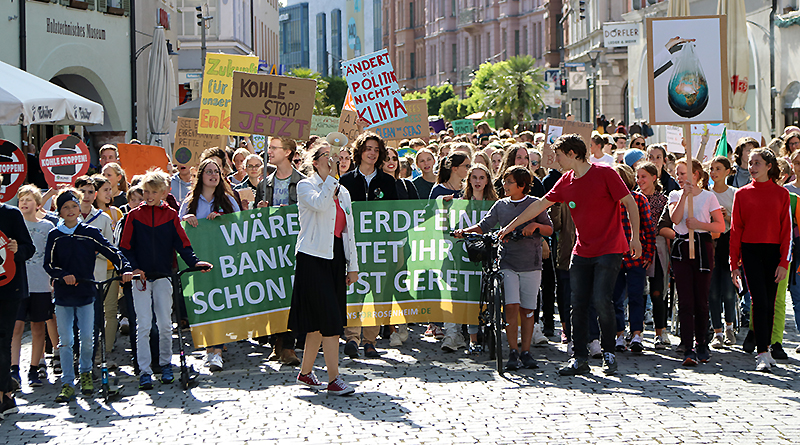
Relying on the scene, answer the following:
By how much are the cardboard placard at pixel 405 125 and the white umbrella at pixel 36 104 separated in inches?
157

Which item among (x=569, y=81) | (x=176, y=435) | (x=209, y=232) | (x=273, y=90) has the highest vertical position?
(x=569, y=81)

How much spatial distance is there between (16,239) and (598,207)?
15.0 feet

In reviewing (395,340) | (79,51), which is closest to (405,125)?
(395,340)

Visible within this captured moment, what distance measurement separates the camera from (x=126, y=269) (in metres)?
7.87

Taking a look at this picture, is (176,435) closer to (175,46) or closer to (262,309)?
(262,309)

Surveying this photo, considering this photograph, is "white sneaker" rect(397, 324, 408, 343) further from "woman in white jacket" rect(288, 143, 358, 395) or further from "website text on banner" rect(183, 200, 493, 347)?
"woman in white jacket" rect(288, 143, 358, 395)

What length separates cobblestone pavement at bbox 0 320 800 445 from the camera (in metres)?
6.50

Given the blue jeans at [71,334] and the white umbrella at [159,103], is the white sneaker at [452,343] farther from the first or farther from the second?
the white umbrella at [159,103]

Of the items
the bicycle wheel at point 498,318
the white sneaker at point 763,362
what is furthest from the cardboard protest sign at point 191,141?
the white sneaker at point 763,362

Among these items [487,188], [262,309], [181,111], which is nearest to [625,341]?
[487,188]

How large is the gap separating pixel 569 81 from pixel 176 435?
41.7 meters

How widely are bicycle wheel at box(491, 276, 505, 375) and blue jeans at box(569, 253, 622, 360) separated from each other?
0.62 meters

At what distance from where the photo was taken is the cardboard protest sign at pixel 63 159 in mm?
11539

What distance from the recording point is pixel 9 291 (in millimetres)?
7328
